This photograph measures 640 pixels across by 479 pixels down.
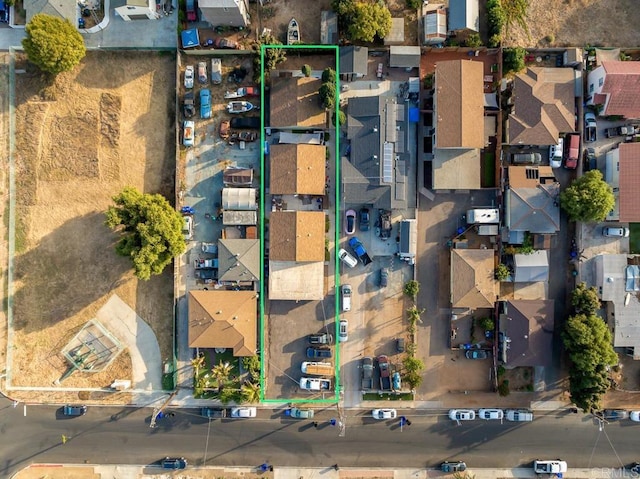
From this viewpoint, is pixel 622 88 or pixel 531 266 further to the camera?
pixel 531 266

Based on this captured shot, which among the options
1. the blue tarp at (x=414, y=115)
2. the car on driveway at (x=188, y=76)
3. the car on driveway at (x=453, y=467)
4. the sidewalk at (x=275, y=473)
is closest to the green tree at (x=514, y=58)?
the blue tarp at (x=414, y=115)

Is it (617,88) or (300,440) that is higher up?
(617,88)

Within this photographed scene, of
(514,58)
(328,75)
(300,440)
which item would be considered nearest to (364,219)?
(328,75)

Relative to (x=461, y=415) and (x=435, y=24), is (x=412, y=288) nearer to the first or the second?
(x=461, y=415)

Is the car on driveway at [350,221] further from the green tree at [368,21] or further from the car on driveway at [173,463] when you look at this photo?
the car on driveway at [173,463]

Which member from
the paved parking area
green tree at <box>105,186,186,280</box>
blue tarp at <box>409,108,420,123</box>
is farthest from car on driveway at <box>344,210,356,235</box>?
green tree at <box>105,186,186,280</box>

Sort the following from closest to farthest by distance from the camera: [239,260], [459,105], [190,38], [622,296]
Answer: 1. [459,105]
2. [622,296]
3. [239,260]
4. [190,38]

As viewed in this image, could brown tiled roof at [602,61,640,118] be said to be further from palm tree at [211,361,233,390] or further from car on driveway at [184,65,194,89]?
palm tree at [211,361,233,390]
